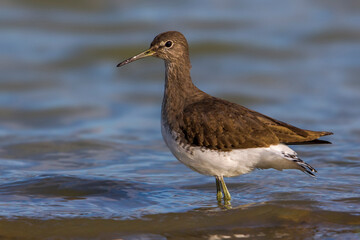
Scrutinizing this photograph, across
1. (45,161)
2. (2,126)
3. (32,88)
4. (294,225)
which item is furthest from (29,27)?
(294,225)

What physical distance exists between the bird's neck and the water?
1.15 m

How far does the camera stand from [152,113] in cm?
1366

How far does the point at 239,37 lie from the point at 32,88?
6508 mm

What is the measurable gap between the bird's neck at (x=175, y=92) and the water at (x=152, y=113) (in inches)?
45.4

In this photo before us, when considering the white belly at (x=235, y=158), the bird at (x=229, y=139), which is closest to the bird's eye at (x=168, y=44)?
the bird at (x=229, y=139)

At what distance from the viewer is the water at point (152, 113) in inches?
296

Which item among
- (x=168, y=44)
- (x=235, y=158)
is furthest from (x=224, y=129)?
(x=168, y=44)

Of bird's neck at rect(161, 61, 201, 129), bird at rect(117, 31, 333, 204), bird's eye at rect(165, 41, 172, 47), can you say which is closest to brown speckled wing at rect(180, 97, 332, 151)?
bird at rect(117, 31, 333, 204)

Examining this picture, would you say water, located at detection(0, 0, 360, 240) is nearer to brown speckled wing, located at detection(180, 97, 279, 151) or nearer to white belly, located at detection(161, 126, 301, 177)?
white belly, located at detection(161, 126, 301, 177)

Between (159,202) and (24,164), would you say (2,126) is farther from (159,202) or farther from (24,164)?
(159,202)

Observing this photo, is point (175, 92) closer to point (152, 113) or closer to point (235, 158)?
point (235, 158)

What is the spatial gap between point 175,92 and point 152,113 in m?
5.44

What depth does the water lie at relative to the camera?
751 centimetres

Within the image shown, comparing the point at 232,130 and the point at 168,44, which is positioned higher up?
the point at 168,44
